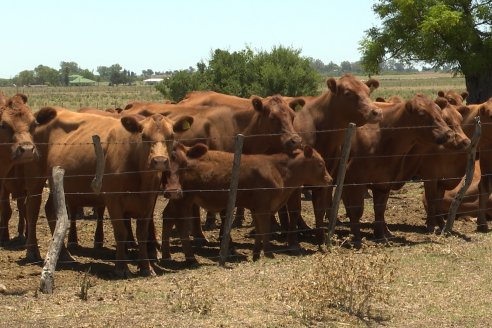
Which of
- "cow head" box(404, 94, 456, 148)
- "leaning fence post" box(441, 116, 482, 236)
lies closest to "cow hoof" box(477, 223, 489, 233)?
"leaning fence post" box(441, 116, 482, 236)

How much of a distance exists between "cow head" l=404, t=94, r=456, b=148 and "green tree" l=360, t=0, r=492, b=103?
2052 cm

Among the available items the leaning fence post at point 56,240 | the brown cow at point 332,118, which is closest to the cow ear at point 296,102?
the brown cow at point 332,118

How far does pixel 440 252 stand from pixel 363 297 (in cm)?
309

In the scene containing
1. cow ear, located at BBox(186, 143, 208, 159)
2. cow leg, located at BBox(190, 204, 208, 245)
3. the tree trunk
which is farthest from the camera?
the tree trunk

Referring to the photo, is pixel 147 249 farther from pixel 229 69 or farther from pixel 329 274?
pixel 229 69

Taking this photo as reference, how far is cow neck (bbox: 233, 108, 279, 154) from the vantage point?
13.5 meters

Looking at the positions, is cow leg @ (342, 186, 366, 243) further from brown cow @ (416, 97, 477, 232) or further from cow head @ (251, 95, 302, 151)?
brown cow @ (416, 97, 477, 232)

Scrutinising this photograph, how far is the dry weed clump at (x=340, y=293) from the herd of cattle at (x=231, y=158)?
221cm

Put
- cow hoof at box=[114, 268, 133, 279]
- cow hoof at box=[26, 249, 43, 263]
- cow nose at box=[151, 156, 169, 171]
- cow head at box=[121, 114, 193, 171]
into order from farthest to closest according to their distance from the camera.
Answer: cow hoof at box=[26, 249, 43, 263]
cow hoof at box=[114, 268, 133, 279]
cow head at box=[121, 114, 193, 171]
cow nose at box=[151, 156, 169, 171]

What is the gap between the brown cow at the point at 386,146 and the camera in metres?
13.5

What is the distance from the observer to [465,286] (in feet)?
34.0

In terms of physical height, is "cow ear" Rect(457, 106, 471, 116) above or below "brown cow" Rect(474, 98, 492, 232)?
above

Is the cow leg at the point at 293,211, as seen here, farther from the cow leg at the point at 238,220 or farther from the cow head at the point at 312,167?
the cow leg at the point at 238,220

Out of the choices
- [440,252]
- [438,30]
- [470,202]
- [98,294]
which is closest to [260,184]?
[440,252]
